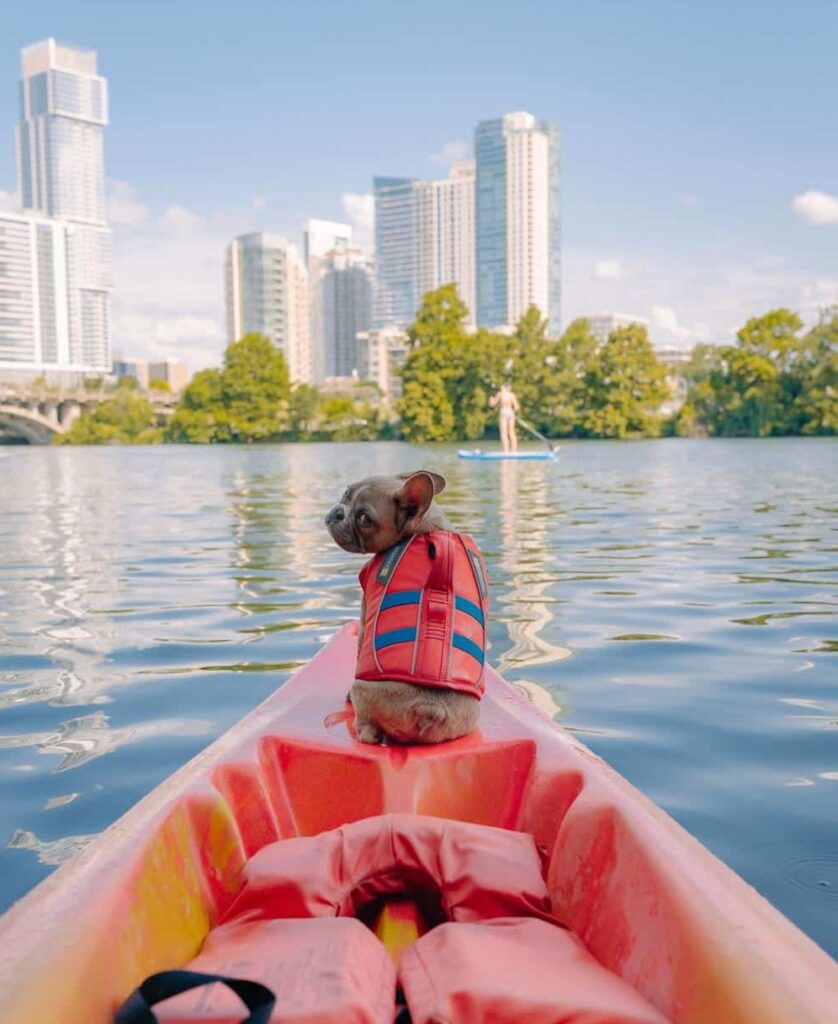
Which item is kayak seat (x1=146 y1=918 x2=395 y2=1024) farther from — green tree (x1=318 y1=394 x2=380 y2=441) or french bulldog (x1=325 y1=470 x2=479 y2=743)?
green tree (x1=318 y1=394 x2=380 y2=441)

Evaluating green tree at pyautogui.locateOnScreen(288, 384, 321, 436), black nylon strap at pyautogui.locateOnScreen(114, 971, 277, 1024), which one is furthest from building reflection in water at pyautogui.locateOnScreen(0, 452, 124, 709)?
green tree at pyautogui.locateOnScreen(288, 384, 321, 436)

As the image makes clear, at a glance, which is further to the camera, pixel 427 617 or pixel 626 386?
pixel 626 386

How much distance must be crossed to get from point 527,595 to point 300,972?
599 cm

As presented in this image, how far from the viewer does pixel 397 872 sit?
7.15 feet

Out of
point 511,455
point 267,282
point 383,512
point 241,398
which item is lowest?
point 511,455

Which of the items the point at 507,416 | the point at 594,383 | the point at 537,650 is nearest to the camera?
the point at 537,650

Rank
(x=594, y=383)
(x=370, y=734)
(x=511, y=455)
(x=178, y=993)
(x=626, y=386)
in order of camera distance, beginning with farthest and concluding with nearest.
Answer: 1. (x=594, y=383)
2. (x=626, y=386)
3. (x=511, y=455)
4. (x=370, y=734)
5. (x=178, y=993)

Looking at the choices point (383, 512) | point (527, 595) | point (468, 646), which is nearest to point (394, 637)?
point (468, 646)

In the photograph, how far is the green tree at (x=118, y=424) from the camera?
74062 mm

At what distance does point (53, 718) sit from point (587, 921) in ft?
10.3

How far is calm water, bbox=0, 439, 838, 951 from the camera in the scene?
3.44m

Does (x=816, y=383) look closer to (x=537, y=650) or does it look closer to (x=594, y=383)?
(x=594, y=383)

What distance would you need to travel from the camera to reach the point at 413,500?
121 inches

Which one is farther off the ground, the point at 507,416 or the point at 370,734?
the point at 507,416
